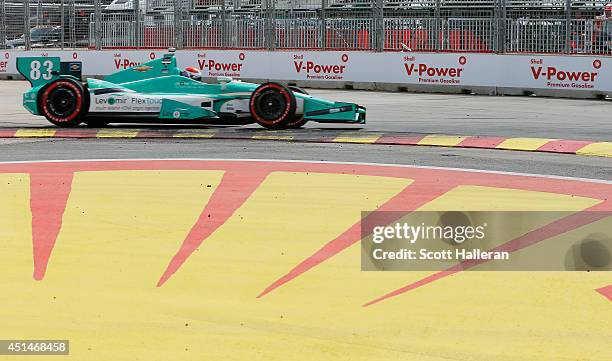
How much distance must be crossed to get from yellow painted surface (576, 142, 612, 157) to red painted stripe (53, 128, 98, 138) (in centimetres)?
679

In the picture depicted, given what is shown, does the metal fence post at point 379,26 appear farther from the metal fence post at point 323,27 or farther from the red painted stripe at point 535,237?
the red painted stripe at point 535,237

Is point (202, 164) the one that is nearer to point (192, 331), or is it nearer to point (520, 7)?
point (192, 331)

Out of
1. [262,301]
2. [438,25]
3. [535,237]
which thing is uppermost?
[438,25]

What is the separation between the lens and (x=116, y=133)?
1564cm

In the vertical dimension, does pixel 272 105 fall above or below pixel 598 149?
above

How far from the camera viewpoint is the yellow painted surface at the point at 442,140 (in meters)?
14.2

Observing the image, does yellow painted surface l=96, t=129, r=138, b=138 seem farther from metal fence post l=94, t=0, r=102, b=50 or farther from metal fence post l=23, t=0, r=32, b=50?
metal fence post l=23, t=0, r=32, b=50

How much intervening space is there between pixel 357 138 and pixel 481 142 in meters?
1.72

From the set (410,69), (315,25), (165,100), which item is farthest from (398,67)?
(165,100)

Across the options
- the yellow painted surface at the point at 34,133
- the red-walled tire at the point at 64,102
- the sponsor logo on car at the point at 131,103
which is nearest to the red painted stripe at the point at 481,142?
the sponsor logo on car at the point at 131,103

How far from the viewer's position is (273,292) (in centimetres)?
648

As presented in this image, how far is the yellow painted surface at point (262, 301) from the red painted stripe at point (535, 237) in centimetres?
9

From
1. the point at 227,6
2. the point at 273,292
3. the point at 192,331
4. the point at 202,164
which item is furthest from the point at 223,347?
the point at 227,6

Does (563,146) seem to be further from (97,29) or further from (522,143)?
(97,29)
